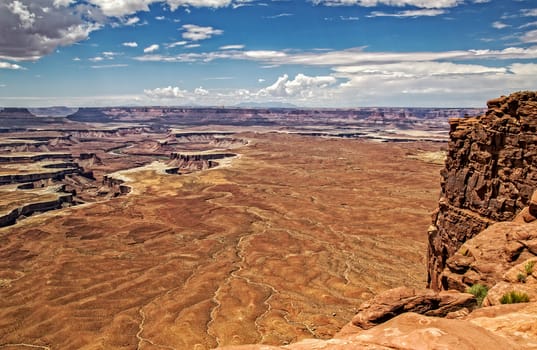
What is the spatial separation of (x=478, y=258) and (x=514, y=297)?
888 centimetres

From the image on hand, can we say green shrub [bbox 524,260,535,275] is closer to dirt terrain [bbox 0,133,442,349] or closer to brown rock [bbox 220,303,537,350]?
brown rock [bbox 220,303,537,350]

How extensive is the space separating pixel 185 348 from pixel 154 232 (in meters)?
55.4

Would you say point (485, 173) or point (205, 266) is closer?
point (485, 173)

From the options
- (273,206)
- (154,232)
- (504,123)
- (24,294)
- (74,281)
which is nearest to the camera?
(504,123)

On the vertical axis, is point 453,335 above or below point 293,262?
above

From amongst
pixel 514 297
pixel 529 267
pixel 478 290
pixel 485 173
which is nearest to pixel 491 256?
pixel 478 290

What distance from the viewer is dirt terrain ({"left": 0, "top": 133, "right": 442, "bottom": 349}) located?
5184cm

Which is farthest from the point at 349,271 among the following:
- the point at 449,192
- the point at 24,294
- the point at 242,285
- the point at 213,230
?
the point at 24,294

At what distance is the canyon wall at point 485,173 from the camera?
112 feet

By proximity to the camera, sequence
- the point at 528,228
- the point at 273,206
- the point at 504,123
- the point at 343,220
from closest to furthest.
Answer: the point at 528,228 < the point at 504,123 < the point at 343,220 < the point at 273,206

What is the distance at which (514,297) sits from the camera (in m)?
18.0

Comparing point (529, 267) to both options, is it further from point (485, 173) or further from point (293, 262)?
point (293, 262)

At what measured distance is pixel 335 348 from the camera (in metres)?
14.4

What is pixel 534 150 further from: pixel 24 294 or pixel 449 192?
pixel 24 294
